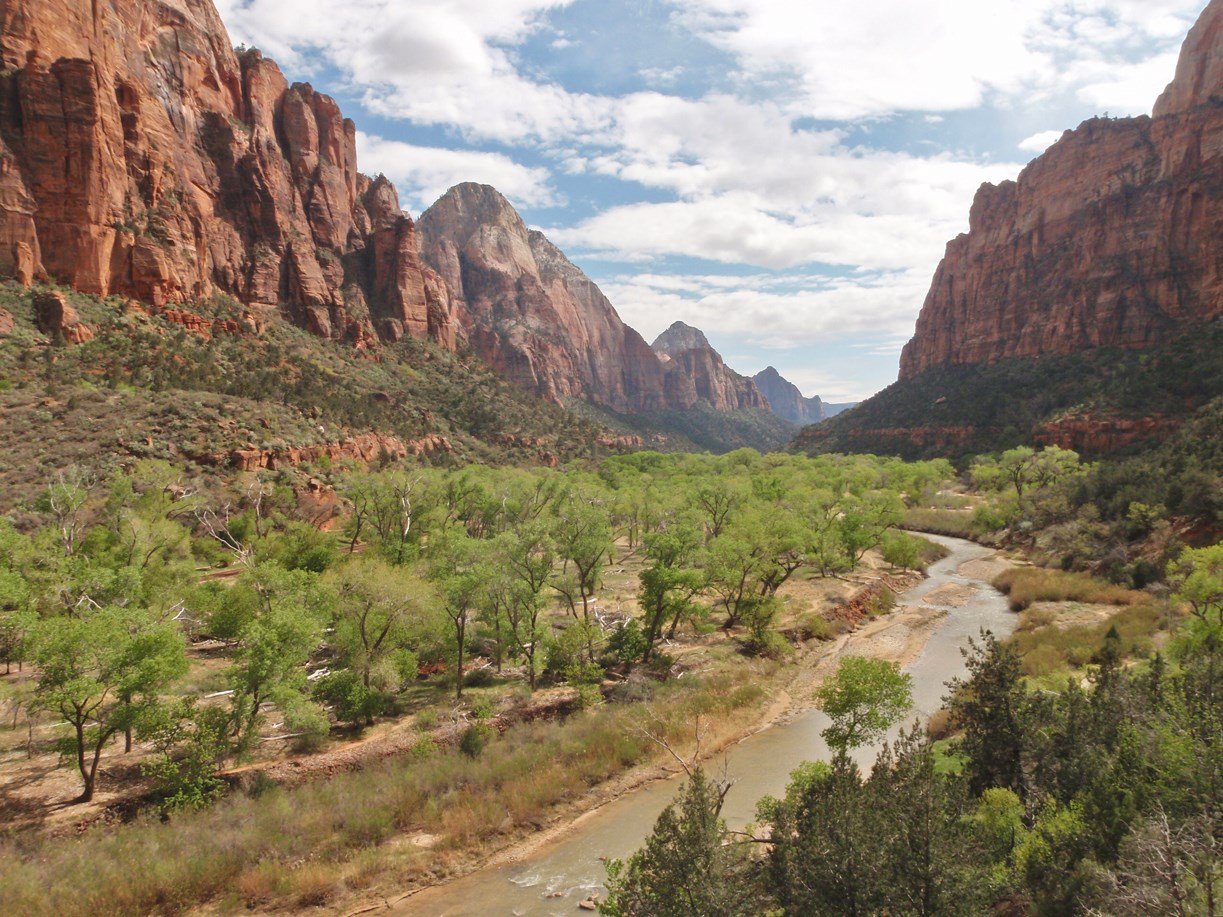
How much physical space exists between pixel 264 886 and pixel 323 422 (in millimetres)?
47600

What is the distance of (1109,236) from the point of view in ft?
343

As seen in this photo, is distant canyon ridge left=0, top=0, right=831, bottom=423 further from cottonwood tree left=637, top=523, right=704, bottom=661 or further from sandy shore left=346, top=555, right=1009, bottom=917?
sandy shore left=346, top=555, right=1009, bottom=917

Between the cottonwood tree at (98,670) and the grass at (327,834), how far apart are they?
2514mm

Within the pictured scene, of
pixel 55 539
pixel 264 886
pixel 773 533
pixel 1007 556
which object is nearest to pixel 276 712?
pixel 264 886

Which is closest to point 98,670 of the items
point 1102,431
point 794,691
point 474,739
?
point 474,739

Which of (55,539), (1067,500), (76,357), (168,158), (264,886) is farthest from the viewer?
(168,158)

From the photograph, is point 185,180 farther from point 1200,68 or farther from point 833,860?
point 1200,68

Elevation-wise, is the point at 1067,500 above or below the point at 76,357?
below

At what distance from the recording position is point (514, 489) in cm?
4738

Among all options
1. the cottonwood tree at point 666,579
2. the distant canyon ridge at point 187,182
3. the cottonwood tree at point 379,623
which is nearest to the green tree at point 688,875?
the cottonwood tree at point 379,623

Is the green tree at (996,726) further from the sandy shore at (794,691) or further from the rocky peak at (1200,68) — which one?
the rocky peak at (1200,68)

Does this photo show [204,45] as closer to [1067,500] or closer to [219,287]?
[219,287]

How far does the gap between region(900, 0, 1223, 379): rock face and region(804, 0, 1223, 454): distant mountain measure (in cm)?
24

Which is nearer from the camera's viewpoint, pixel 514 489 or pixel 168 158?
pixel 514 489
